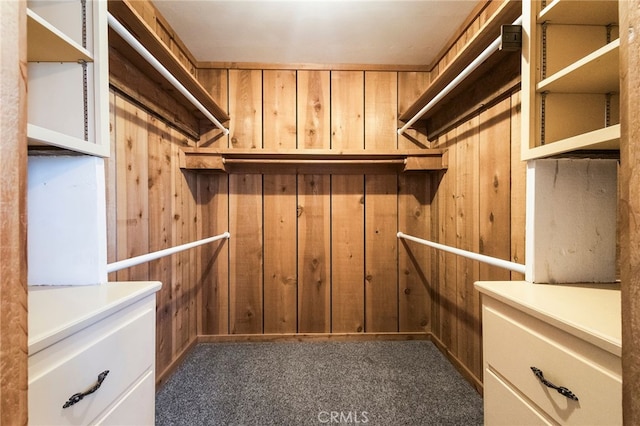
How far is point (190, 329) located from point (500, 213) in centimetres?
195

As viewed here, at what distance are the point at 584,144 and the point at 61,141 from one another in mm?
1222

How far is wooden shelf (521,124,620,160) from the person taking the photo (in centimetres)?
56

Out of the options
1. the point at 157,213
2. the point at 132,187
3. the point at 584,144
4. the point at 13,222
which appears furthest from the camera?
the point at 157,213

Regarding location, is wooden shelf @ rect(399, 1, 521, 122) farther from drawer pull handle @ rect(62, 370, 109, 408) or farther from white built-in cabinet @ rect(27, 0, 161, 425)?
drawer pull handle @ rect(62, 370, 109, 408)

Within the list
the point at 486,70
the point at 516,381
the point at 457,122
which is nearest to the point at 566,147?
the point at 516,381

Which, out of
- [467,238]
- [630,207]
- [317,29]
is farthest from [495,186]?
[317,29]

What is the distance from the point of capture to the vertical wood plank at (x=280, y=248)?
1.85 meters

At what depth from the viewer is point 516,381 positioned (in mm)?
623

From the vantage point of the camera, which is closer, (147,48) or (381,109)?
(147,48)

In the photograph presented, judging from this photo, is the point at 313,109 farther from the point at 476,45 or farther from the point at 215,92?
the point at 476,45

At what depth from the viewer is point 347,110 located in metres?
1.86

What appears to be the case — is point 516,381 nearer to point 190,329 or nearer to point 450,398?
point 450,398

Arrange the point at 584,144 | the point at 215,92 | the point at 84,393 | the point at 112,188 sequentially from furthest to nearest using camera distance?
the point at 215,92 → the point at 112,188 → the point at 584,144 → the point at 84,393

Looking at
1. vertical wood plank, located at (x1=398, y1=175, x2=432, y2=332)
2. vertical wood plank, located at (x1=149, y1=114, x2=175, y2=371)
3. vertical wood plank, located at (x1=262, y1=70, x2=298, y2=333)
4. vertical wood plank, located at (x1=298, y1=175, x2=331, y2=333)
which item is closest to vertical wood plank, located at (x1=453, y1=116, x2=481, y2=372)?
vertical wood plank, located at (x1=398, y1=175, x2=432, y2=332)
